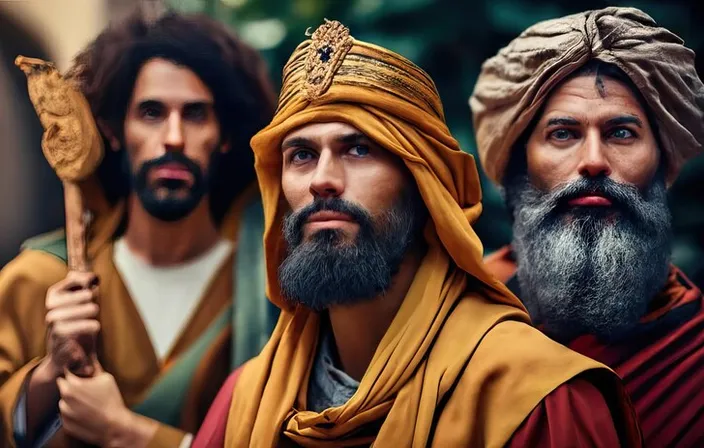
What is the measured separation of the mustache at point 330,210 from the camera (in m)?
3.04

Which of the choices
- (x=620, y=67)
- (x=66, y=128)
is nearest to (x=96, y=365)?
(x=66, y=128)

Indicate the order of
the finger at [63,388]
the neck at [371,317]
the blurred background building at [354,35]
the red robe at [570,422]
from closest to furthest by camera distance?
1. the red robe at [570,422]
2. the neck at [371,317]
3. the blurred background building at [354,35]
4. the finger at [63,388]

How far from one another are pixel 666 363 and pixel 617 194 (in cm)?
57

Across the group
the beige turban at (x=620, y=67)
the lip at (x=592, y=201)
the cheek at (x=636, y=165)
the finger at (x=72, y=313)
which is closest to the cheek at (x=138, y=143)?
the finger at (x=72, y=313)

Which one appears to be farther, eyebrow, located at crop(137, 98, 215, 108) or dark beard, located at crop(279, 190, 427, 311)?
eyebrow, located at crop(137, 98, 215, 108)

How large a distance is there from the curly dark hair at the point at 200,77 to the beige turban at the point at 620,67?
3.09 feet

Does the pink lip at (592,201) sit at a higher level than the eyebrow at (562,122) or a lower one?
lower

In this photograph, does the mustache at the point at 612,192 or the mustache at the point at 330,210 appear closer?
the mustache at the point at 330,210

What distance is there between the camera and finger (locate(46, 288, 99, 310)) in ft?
12.1

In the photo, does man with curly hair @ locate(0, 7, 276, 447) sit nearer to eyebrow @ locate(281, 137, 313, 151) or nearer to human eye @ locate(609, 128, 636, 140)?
eyebrow @ locate(281, 137, 313, 151)

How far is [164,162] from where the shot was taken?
3.69m

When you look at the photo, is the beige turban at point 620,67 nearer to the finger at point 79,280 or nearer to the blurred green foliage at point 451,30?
the blurred green foliage at point 451,30

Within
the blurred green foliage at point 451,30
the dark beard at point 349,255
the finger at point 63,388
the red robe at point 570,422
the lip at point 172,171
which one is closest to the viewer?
the red robe at point 570,422

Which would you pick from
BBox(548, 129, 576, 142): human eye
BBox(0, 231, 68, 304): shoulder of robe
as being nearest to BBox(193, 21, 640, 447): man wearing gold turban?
BBox(548, 129, 576, 142): human eye
